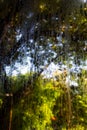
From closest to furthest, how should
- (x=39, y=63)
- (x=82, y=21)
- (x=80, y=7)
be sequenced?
(x=80, y=7), (x=82, y=21), (x=39, y=63)

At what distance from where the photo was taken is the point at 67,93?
314 inches

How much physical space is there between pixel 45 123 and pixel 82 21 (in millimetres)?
3224

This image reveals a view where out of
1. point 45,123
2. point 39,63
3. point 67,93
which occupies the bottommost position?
point 45,123

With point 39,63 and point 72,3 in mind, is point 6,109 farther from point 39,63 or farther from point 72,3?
point 72,3

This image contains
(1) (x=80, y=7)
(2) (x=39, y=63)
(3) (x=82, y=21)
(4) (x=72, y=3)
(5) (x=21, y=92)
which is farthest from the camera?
(5) (x=21, y=92)

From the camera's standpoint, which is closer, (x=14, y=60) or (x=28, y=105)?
(x=14, y=60)

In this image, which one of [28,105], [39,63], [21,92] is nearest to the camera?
[39,63]

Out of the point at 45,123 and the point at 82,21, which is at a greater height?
the point at 82,21

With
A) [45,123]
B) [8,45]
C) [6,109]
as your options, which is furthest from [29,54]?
[45,123]

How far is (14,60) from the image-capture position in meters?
6.66

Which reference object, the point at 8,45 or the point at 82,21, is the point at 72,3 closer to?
the point at 82,21

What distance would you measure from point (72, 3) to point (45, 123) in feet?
12.8

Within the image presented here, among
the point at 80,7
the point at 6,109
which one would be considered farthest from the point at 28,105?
the point at 80,7

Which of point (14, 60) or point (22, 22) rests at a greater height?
point (22, 22)
